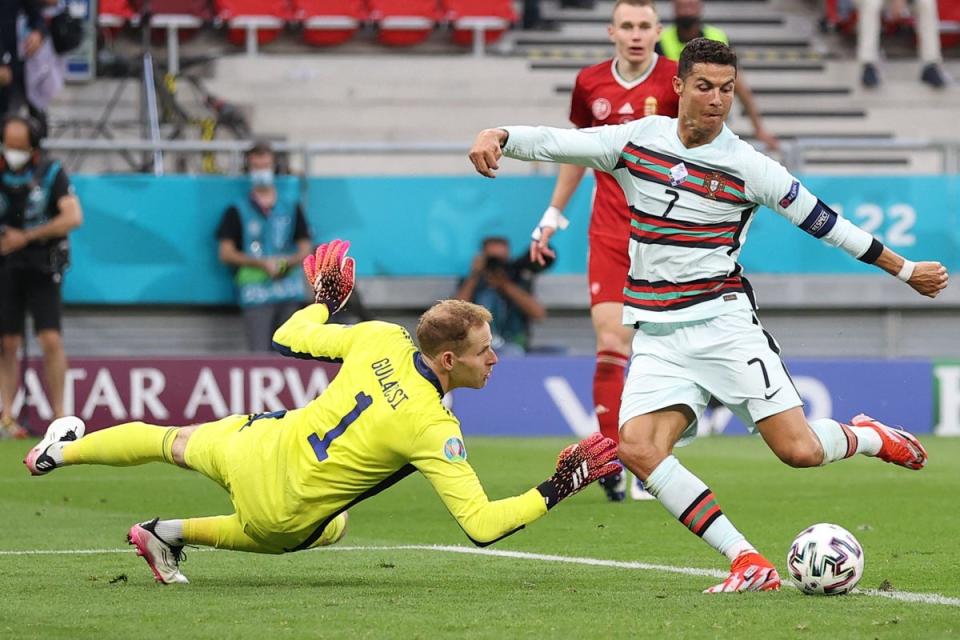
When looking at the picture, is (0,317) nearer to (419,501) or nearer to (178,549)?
(419,501)

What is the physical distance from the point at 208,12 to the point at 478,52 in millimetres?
2900

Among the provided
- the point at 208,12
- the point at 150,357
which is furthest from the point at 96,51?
the point at 150,357

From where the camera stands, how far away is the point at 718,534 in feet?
21.2

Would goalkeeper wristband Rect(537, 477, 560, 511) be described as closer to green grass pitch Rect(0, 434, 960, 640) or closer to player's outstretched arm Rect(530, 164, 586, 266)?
green grass pitch Rect(0, 434, 960, 640)

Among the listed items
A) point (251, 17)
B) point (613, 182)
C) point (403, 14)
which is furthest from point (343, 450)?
point (403, 14)

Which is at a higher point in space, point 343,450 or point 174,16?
point 343,450

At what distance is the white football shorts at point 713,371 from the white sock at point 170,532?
5.42ft

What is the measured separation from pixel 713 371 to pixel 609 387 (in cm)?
264

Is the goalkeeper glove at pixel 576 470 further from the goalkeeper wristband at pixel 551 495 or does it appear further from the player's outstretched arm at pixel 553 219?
the player's outstretched arm at pixel 553 219

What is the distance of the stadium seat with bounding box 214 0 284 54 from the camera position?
1889cm

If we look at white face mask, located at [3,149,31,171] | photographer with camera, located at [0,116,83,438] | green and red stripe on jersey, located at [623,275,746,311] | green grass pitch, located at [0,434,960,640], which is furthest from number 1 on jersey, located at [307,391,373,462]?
white face mask, located at [3,149,31,171]

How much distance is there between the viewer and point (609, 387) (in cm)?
935

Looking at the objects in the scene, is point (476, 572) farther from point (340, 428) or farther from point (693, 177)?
point (693, 177)

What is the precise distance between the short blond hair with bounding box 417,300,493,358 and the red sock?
10.3 ft
